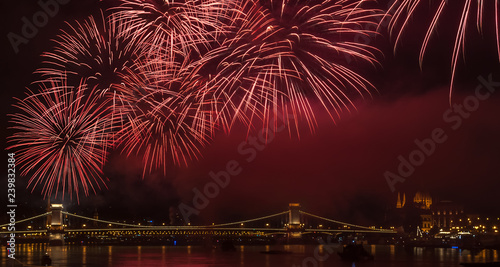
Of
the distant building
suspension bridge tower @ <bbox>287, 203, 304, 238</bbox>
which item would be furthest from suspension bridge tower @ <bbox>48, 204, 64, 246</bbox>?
the distant building

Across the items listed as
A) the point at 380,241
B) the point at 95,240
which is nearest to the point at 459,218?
the point at 380,241

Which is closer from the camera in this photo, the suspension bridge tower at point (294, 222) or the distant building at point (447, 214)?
the suspension bridge tower at point (294, 222)

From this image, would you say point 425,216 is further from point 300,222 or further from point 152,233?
point 152,233

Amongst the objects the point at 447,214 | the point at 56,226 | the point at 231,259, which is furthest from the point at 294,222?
the point at 447,214

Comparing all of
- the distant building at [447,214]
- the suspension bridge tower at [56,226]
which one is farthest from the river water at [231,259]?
the distant building at [447,214]

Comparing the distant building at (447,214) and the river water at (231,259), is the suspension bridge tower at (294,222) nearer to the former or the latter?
the river water at (231,259)

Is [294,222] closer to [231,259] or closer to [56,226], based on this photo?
[56,226]
